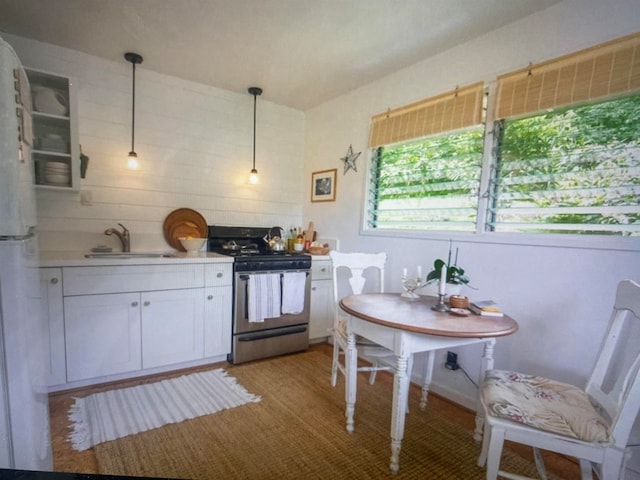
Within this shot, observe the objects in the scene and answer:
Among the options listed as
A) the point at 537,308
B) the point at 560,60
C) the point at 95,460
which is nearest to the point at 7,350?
the point at 95,460

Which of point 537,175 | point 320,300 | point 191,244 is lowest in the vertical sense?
point 320,300

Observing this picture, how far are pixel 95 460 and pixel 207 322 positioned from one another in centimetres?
115

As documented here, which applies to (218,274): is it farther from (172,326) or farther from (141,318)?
(141,318)

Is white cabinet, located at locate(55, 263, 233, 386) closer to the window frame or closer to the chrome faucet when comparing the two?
the chrome faucet

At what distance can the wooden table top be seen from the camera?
1.41 metres

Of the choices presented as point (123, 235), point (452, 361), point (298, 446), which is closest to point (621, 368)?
point (452, 361)

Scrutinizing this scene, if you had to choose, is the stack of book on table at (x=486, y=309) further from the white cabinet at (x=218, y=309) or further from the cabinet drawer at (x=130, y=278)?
the cabinet drawer at (x=130, y=278)

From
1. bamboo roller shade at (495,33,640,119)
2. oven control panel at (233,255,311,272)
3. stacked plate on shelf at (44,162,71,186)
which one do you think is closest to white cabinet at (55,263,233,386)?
oven control panel at (233,255,311,272)

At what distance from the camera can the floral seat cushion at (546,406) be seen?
3.85 feet

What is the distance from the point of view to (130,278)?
7.60 feet

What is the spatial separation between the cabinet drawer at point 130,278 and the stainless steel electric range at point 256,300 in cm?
35

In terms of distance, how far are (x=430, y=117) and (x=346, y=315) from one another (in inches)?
62.5

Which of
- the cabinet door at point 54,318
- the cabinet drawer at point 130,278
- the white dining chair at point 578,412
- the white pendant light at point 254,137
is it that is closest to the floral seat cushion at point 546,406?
the white dining chair at point 578,412

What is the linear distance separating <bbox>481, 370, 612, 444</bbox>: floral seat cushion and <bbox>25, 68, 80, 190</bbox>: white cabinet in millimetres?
2964
